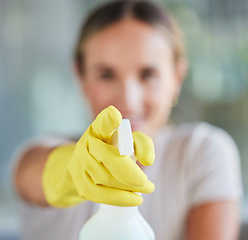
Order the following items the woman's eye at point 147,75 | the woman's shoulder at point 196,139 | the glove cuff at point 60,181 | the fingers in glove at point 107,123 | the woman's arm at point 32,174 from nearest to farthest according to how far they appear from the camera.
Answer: the fingers in glove at point 107,123, the glove cuff at point 60,181, the woman's arm at point 32,174, the woman's eye at point 147,75, the woman's shoulder at point 196,139

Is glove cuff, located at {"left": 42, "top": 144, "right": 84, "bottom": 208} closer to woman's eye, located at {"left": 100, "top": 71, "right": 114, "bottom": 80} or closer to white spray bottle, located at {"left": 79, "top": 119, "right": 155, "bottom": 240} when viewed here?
white spray bottle, located at {"left": 79, "top": 119, "right": 155, "bottom": 240}

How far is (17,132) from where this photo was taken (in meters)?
2.86

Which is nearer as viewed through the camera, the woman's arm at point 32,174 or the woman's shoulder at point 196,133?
A: the woman's arm at point 32,174

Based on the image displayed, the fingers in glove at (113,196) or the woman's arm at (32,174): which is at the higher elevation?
the fingers in glove at (113,196)

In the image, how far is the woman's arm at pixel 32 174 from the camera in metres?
0.84

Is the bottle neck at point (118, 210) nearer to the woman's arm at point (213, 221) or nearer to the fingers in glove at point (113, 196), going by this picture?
the fingers in glove at point (113, 196)

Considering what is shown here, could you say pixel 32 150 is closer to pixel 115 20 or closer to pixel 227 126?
pixel 115 20

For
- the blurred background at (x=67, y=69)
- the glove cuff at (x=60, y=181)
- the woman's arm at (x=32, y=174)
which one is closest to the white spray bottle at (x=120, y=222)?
the glove cuff at (x=60, y=181)

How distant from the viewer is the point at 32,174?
874mm

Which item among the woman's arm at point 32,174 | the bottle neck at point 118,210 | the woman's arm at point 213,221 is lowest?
the woman's arm at point 213,221

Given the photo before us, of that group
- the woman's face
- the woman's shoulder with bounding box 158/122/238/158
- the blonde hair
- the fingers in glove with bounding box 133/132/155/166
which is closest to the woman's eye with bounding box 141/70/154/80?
the woman's face

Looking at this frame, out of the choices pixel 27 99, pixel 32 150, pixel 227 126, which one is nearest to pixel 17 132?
pixel 27 99

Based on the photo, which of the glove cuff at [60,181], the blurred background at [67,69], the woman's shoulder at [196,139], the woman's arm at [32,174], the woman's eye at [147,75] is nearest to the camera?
the glove cuff at [60,181]

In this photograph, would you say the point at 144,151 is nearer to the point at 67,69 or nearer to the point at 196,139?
the point at 196,139
